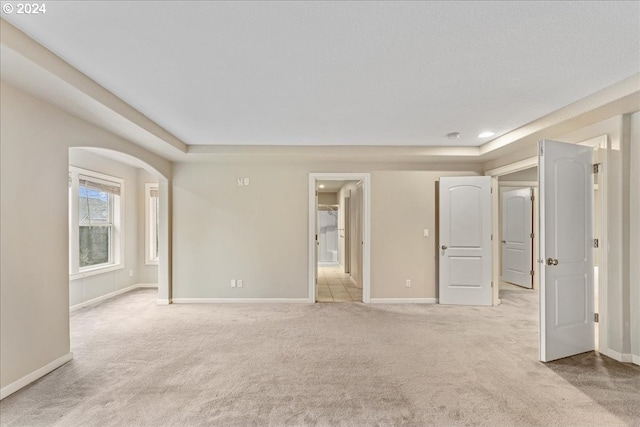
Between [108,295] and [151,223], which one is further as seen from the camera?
[151,223]

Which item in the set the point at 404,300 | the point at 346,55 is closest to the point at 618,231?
the point at 404,300

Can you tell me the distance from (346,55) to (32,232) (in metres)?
2.77

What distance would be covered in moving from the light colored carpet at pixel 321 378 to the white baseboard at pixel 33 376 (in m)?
0.05

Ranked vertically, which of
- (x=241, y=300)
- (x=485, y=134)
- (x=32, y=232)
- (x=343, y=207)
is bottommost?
(x=241, y=300)

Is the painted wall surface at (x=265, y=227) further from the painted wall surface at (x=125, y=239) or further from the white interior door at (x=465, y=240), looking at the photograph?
the painted wall surface at (x=125, y=239)

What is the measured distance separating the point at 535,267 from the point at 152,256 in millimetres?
7589

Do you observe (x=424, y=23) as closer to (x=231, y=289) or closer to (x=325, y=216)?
(x=231, y=289)

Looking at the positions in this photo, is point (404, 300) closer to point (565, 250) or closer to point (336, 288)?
point (336, 288)

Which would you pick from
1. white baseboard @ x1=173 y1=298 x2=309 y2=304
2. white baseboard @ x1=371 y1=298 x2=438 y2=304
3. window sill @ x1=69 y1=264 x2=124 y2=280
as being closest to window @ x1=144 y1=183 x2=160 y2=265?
window sill @ x1=69 y1=264 x2=124 y2=280

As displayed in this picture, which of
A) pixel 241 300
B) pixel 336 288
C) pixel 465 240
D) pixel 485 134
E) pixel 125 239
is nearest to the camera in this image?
pixel 485 134

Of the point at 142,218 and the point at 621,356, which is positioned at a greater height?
the point at 142,218

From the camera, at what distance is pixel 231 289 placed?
203 inches

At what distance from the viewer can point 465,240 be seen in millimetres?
4996

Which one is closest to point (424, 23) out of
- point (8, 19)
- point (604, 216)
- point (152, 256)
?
point (8, 19)
